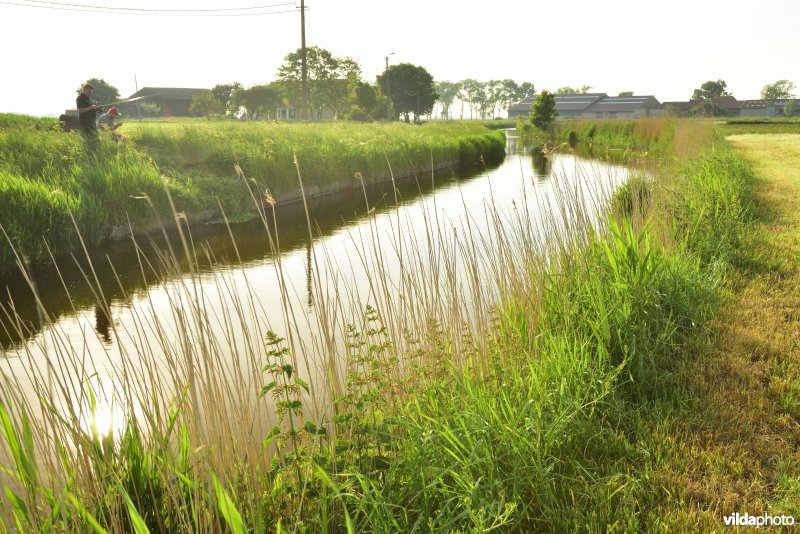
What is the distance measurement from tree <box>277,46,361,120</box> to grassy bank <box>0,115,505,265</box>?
30421 mm

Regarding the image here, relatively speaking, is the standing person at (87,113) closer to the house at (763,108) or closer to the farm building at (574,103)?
the farm building at (574,103)

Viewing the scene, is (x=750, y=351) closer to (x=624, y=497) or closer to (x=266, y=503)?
(x=624, y=497)

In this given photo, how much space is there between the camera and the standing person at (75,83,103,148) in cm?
942

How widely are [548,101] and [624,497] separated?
33.7 metres

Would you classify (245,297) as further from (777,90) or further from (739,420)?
(777,90)

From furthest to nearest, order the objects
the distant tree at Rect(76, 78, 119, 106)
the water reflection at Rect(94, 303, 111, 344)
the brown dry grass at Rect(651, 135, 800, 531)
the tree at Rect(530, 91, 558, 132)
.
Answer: the distant tree at Rect(76, 78, 119, 106)
the tree at Rect(530, 91, 558, 132)
the water reflection at Rect(94, 303, 111, 344)
the brown dry grass at Rect(651, 135, 800, 531)

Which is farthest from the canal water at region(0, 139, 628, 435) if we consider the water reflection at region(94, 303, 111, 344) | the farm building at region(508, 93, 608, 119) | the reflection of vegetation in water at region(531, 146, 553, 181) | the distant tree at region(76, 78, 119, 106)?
the farm building at region(508, 93, 608, 119)

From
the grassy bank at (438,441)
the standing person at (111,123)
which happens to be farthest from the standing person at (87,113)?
the grassy bank at (438,441)

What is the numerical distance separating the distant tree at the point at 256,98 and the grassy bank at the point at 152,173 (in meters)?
35.3

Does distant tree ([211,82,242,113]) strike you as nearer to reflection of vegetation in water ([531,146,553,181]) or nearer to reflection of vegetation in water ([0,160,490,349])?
reflection of vegetation in water ([531,146,553,181])

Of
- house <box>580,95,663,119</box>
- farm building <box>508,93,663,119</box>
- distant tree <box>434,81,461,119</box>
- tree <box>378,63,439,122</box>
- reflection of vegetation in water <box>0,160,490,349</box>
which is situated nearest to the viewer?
reflection of vegetation in water <box>0,160,490,349</box>

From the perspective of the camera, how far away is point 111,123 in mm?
11578

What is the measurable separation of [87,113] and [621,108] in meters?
64.2

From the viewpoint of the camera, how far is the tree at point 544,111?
109 ft
